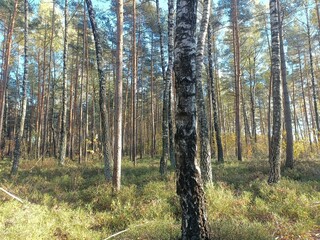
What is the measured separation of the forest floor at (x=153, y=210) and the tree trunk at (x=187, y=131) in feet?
2.48

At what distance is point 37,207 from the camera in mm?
6426

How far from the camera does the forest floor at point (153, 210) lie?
472 centimetres

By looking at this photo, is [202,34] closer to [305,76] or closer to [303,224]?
[303,224]

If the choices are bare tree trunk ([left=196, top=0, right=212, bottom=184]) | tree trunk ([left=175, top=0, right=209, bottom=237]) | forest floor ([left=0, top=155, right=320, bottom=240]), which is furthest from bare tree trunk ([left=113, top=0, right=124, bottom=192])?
tree trunk ([left=175, top=0, right=209, bottom=237])

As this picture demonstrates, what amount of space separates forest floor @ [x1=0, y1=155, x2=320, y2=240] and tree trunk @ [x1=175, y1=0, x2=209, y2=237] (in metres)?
0.76

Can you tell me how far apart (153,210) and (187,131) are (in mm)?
3563

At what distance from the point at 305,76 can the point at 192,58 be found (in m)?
26.4

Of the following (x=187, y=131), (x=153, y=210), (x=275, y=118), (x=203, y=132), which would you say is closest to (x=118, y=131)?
(x=203, y=132)

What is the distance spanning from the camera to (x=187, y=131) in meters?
3.71

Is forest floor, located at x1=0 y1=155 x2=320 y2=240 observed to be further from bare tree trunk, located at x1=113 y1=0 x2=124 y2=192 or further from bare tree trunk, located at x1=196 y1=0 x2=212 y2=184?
bare tree trunk, located at x1=196 y1=0 x2=212 y2=184

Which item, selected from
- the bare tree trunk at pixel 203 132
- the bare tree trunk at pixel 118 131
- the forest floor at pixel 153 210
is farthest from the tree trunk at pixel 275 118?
the bare tree trunk at pixel 118 131

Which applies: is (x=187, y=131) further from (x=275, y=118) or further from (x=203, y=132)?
(x=275, y=118)

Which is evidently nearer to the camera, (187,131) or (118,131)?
(187,131)

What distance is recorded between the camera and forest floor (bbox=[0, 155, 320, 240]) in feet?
15.5
